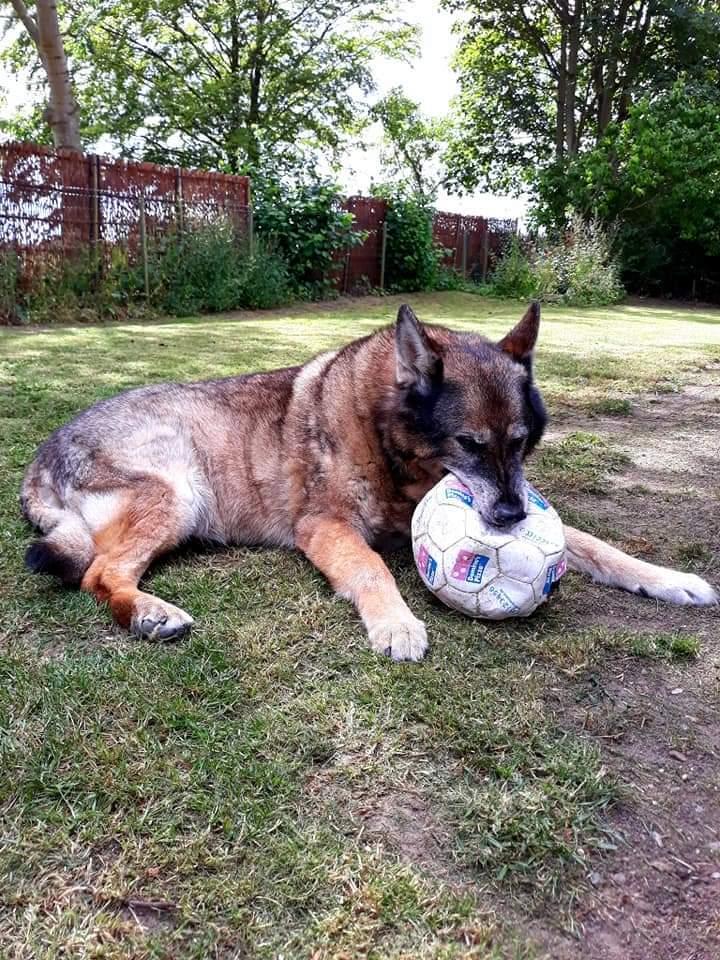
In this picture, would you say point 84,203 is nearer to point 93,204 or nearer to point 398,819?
point 93,204

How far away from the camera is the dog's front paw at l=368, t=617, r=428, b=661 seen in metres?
2.46

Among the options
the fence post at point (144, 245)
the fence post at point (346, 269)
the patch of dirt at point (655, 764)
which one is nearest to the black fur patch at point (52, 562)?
the patch of dirt at point (655, 764)

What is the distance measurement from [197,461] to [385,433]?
0.94 meters

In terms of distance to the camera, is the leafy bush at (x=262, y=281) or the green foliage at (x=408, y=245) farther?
the green foliage at (x=408, y=245)

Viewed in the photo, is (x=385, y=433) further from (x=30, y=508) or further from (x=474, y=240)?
(x=474, y=240)

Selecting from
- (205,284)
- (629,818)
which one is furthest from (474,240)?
(629,818)

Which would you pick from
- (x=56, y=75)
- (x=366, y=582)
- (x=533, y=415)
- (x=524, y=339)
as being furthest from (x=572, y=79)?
(x=366, y=582)

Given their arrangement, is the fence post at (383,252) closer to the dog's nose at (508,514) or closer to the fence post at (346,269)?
the fence post at (346,269)

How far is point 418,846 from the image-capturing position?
1666 mm

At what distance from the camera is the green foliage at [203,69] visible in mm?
27484

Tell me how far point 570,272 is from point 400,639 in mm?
19779

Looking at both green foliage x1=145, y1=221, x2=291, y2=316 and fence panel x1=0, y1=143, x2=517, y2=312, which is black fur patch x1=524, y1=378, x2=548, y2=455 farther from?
green foliage x1=145, y1=221, x2=291, y2=316

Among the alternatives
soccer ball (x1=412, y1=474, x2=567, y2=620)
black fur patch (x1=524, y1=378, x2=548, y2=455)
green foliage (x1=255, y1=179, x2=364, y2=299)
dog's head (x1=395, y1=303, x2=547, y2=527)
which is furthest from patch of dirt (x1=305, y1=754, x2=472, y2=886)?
green foliage (x1=255, y1=179, x2=364, y2=299)

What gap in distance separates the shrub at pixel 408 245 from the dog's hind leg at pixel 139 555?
18737mm
